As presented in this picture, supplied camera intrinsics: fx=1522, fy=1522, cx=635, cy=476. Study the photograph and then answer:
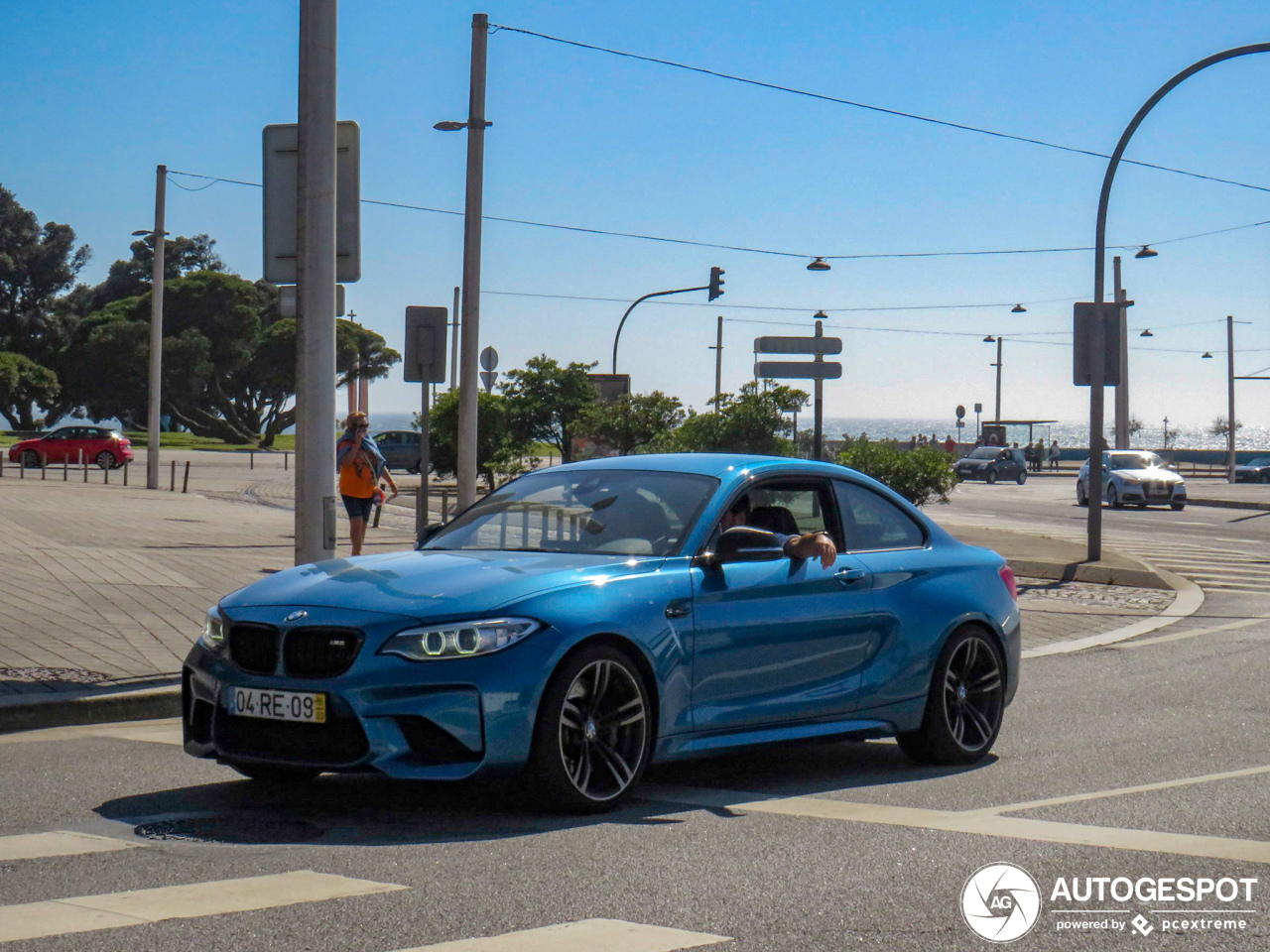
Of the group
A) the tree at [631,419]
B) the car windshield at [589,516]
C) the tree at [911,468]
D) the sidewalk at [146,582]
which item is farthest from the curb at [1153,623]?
the tree at [631,419]

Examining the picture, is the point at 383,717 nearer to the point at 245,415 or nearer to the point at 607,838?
the point at 607,838

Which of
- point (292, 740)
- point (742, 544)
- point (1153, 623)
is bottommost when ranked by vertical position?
point (1153, 623)

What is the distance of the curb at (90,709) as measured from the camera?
7.83m

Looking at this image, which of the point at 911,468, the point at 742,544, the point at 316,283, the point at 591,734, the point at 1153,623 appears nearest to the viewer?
the point at 591,734

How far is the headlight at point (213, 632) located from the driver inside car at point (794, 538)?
2.12 m

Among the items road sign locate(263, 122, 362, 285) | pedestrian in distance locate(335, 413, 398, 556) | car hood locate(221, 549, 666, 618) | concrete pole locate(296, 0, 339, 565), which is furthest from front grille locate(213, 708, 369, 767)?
pedestrian in distance locate(335, 413, 398, 556)

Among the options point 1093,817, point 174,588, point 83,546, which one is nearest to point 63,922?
point 1093,817

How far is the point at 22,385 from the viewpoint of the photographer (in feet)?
257

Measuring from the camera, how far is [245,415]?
87.5 m

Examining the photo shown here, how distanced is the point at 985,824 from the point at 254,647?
2855 mm

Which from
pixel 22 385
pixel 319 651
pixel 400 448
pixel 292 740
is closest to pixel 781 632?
pixel 319 651

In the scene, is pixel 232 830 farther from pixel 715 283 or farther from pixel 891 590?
pixel 715 283

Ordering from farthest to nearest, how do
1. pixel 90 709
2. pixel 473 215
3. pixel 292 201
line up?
pixel 473 215
pixel 292 201
pixel 90 709

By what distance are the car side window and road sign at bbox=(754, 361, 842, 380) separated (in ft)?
41.9
